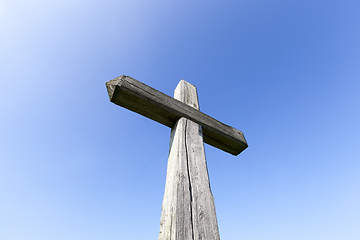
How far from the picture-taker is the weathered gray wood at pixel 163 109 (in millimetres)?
1531

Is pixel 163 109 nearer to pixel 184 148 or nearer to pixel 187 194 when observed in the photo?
pixel 184 148

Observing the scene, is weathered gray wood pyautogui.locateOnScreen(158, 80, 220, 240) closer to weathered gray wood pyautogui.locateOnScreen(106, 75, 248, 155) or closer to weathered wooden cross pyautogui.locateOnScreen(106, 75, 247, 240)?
weathered wooden cross pyautogui.locateOnScreen(106, 75, 247, 240)

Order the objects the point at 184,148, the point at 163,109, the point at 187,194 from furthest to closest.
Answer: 1. the point at 163,109
2. the point at 184,148
3. the point at 187,194

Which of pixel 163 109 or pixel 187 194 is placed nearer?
pixel 187 194

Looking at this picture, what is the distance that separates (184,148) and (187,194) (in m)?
0.33

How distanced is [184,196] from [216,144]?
2.95ft

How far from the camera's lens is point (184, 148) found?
1.38m

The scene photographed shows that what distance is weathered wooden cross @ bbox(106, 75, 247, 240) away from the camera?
102 centimetres

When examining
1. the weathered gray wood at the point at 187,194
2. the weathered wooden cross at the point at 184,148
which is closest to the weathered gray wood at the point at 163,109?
the weathered wooden cross at the point at 184,148

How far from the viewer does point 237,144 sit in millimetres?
1891

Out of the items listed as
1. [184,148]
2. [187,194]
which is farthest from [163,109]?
[187,194]

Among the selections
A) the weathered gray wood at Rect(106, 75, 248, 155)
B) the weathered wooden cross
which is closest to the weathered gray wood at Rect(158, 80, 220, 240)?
the weathered wooden cross

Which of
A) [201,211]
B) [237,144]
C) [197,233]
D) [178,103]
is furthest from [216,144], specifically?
[197,233]

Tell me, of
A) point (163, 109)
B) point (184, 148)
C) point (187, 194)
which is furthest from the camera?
point (163, 109)
